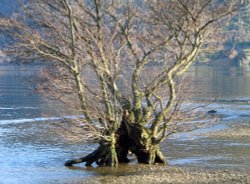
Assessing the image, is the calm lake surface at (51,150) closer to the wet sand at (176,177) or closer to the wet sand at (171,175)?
the wet sand at (171,175)

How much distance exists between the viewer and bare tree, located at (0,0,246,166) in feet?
95.0

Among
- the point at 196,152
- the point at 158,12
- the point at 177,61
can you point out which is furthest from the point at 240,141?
the point at 158,12

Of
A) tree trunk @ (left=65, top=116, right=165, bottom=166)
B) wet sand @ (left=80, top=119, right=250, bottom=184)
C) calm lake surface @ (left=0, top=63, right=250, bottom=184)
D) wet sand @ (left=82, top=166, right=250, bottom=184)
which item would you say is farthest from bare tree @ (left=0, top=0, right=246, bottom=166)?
wet sand @ (left=82, top=166, right=250, bottom=184)

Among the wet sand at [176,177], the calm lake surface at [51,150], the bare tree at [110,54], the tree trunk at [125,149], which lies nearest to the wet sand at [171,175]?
the wet sand at [176,177]

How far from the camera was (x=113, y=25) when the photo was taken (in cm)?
3114

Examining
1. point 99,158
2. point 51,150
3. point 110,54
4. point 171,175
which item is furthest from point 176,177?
point 51,150

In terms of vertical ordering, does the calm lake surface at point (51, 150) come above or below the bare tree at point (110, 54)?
below

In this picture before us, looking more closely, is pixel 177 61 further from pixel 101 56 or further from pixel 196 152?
pixel 196 152

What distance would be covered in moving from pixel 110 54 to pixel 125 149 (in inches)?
218

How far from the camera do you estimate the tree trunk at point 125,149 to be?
29.6 m

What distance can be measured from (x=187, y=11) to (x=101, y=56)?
5217mm

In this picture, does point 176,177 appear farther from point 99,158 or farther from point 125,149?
point 99,158

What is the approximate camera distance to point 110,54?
29.5 metres

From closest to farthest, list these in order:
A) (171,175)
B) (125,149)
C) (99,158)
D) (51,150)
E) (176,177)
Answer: (176,177) → (171,175) → (99,158) → (125,149) → (51,150)
